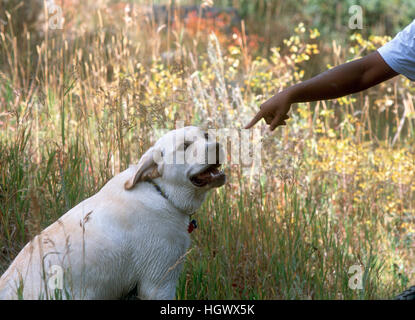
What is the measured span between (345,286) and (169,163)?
124cm

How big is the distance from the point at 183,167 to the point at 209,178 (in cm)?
13

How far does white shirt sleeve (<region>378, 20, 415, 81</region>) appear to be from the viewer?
229 centimetres

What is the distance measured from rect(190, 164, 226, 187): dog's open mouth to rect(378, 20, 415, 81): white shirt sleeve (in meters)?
0.85

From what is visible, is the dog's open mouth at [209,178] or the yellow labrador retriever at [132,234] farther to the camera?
the dog's open mouth at [209,178]

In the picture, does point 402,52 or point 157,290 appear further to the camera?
point 157,290

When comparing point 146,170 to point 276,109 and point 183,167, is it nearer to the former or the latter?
point 183,167

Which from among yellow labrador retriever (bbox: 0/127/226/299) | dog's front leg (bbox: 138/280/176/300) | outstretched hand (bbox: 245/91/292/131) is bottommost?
dog's front leg (bbox: 138/280/176/300)

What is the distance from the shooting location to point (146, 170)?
2.56 meters

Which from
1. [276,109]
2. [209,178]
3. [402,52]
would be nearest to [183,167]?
[209,178]

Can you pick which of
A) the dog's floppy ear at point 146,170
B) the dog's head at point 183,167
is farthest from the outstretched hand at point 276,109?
the dog's floppy ear at point 146,170

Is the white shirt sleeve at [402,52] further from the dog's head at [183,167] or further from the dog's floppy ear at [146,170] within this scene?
the dog's floppy ear at [146,170]

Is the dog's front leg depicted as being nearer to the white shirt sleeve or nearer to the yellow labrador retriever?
the yellow labrador retriever

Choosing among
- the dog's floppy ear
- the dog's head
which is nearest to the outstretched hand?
the dog's head

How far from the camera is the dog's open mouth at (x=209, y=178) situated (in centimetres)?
253
